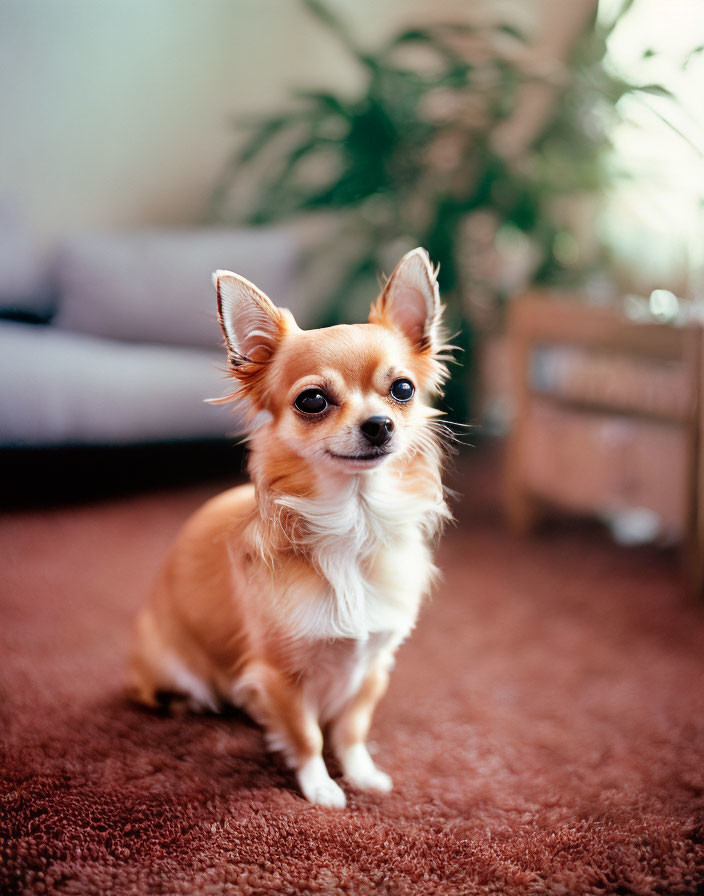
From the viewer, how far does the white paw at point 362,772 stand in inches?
45.8

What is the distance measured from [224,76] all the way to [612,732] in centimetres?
274

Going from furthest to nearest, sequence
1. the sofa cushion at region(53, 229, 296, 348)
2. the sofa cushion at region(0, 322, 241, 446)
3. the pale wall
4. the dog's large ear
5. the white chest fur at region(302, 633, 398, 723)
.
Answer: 1. the pale wall
2. the sofa cushion at region(53, 229, 296, 348)
3. the sofa cushion at region(0, 322, 241, 446)
4. the white chest fur at region(302, 633, 398, 723)
5. the dog's large ear

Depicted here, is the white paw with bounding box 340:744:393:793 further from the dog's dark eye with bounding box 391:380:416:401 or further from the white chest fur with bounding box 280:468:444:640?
the dog's dark eye with bounding box 391:380:416:401

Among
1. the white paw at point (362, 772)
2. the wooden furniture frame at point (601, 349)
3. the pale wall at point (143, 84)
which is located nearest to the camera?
the white paw at point (362, 772)

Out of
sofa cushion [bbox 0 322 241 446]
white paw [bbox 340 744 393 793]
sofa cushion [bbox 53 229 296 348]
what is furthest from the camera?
sofa cushion [bbox 53 229 296 348]

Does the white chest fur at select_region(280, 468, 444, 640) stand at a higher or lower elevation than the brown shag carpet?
higher

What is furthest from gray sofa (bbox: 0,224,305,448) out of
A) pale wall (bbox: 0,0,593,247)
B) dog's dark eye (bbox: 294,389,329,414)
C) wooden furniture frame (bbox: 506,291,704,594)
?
dog's dark eye (bbox: 294,389,329,414)

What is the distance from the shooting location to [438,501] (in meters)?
1.12

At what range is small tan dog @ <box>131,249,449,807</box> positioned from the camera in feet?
3.20

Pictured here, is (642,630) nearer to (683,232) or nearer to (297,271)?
(683,232)

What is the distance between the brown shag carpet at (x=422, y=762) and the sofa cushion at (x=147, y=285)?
2.70 feet

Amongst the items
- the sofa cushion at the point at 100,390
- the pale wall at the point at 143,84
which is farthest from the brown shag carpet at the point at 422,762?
the pale wall at the point at 143,84

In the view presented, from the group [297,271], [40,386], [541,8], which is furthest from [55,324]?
[541,8]

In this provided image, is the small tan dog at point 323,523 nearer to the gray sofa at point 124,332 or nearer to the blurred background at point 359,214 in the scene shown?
the blurred background at point 359,214
